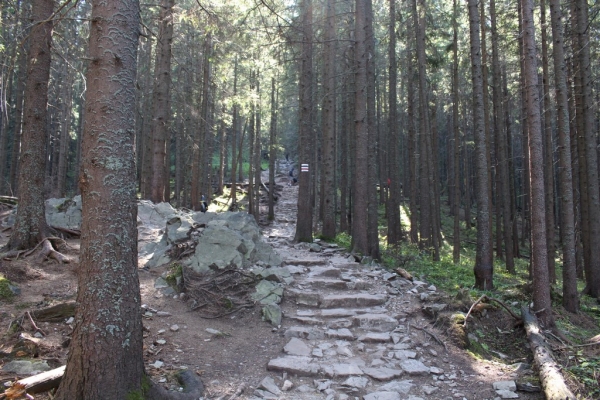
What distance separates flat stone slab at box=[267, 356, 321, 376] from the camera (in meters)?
5.29

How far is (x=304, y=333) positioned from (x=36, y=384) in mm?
3757

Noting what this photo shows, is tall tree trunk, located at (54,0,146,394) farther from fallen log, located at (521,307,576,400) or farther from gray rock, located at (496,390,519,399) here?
fallen log, located at (521,307,576,400)

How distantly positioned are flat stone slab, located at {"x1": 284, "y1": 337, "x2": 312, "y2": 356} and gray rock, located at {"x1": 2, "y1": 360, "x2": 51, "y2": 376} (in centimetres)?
300

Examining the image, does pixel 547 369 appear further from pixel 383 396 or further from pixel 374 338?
pixel 374 338

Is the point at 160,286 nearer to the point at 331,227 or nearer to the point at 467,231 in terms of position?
the point at 331,227

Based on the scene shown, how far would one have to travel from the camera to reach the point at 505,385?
16.3ft

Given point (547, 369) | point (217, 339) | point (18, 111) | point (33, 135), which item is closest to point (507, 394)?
point (547, 369)

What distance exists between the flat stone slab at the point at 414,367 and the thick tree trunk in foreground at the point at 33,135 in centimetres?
678

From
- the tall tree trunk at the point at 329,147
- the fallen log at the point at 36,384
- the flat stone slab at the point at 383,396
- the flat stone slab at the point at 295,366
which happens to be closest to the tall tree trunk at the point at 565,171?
the tall tree trunk at the point at 329,147

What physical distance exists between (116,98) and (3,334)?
322cm

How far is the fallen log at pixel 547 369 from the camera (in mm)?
4281

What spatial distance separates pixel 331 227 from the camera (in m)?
14.3

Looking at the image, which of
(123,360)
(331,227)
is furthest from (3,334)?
(331,227)

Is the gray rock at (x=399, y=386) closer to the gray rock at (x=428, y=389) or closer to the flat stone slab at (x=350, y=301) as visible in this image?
the gray rock at (x=428, y=389)
